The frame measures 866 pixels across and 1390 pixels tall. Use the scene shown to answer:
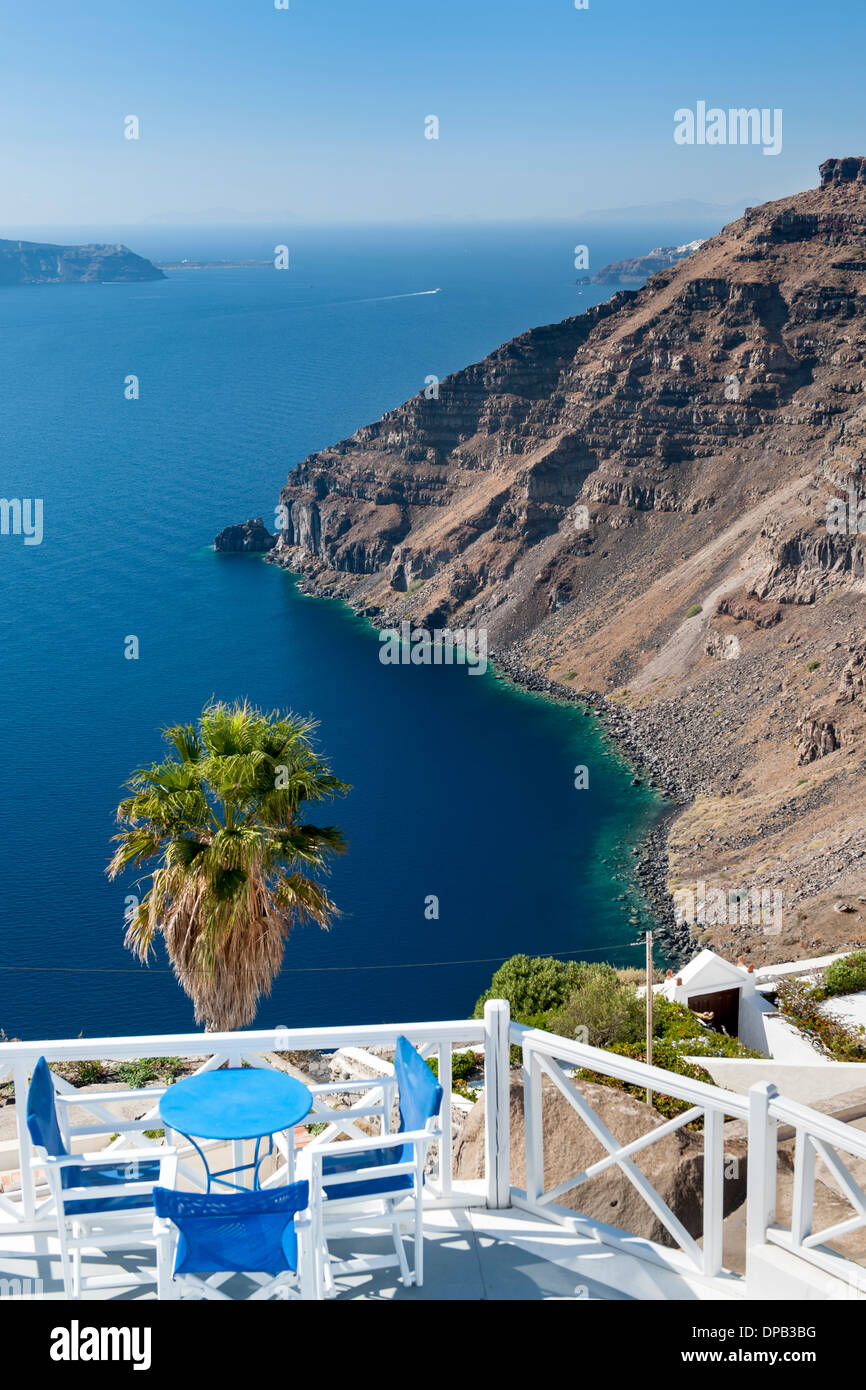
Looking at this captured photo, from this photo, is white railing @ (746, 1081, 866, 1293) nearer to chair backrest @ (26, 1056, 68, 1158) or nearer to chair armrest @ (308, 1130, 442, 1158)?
chair armrest @ (308, 1130, 442, 1158)

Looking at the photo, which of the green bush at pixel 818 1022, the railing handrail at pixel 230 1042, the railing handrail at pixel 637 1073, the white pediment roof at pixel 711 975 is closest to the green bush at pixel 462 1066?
the green bush at pixel 818 1022

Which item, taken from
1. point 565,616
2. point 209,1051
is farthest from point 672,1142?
point 565,616

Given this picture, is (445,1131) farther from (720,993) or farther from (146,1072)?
(720,993)

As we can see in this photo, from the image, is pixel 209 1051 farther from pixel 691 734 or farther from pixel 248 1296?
pixel 691 734

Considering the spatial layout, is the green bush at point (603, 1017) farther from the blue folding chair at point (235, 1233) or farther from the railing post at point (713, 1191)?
the blue folding chair at point (235, 1233)
